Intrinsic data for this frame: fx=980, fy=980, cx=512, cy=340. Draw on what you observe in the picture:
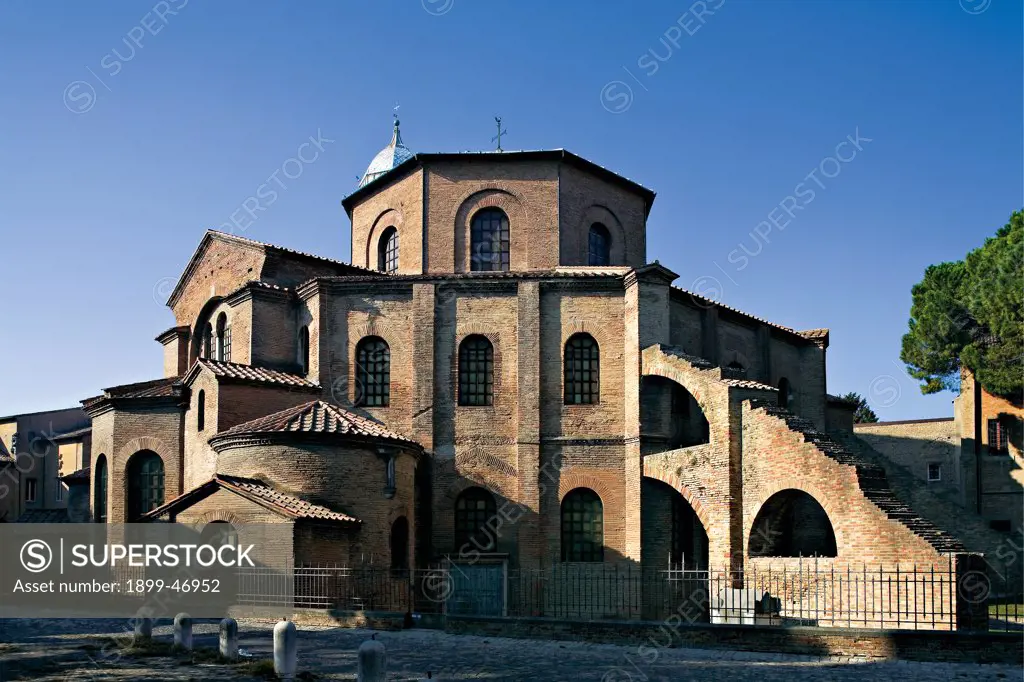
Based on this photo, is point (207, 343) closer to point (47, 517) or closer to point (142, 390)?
point (142, 390)

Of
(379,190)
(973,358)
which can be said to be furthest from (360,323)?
(973,358)

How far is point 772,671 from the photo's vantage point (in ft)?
38.1

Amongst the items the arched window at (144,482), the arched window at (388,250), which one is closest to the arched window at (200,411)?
the arched window at (144,482)

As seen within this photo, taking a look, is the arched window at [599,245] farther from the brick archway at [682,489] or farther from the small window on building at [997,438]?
the small window on building at [997,438]

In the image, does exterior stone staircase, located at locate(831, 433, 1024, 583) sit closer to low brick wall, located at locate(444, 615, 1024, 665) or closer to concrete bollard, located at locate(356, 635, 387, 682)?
low brick wall, located at locate(444, 615, 1024, 665)

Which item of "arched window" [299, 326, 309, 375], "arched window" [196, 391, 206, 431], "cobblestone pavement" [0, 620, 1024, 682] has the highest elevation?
"arched window" [299, 326, 309, 375]

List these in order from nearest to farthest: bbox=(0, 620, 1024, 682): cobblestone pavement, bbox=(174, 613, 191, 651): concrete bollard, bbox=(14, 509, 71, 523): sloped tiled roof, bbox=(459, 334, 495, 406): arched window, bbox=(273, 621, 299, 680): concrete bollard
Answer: bbox=(273, 621, 299, 680): concrete bollard, bbox=(0, 620, 1024, 682): cobblestone pavement, bbox=(174, 613, 191, 651): concrete bollard, bbox=(459, 334, 495, 406): arched window, bbox=(14, 509, 71, 523): sloped tiled roof

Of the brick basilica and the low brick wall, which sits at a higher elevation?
the brick basilica

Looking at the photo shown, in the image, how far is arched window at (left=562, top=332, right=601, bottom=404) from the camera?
2386cm

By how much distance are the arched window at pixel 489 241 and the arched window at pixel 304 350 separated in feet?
15.3

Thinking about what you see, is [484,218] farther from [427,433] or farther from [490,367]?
[427,433]

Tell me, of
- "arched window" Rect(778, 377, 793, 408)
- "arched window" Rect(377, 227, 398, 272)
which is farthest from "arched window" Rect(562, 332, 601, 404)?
"arched window" Rect(778, 377, 793, 408)

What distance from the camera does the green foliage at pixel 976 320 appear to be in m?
32.0

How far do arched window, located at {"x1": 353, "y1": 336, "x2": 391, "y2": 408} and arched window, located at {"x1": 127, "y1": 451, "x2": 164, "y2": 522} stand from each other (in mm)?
5371
